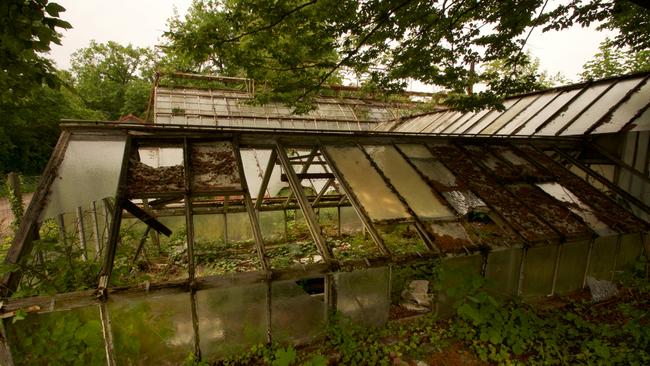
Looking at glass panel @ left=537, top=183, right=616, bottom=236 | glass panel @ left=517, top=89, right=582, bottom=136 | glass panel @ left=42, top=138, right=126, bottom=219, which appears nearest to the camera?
glass panel @ left=42, top=138, right=126, bottom=219

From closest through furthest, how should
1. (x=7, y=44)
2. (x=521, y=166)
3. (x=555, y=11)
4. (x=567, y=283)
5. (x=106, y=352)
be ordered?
1. (x=7, y=44)
2. (x=106, y=352)
3. (x=567, y=283)
4. (x=555, y=11)
5. (x=521, y=166)

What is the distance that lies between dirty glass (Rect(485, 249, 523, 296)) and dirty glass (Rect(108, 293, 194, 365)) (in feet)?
13.2

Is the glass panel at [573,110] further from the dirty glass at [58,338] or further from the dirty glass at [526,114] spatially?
the dirty glass at [58,338]

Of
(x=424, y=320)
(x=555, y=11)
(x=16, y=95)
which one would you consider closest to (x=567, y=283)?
(x=424, y=320)

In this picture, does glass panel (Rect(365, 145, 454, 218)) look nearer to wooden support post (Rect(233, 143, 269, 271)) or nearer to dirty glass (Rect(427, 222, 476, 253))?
dirty glass (Rect(427, 222, 476, 253))

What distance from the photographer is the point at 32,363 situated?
2.71 m

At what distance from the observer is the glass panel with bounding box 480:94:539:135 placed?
839 centimetres

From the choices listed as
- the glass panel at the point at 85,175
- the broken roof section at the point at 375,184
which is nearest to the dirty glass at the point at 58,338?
the broken roof section at the point at 375,184

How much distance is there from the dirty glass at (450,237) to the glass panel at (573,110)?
511cm

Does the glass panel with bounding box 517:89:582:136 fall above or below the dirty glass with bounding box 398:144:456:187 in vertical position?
above

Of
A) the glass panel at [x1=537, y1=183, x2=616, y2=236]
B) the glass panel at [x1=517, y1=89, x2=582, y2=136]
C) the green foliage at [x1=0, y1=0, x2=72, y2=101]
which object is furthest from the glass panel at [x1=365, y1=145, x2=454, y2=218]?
the glass panel at [x1=517, y1=89, x2=582, y2=136]

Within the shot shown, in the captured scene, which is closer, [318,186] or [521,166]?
[521,166]

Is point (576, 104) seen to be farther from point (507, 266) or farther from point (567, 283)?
point (507, 266)

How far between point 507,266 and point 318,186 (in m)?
6.14
